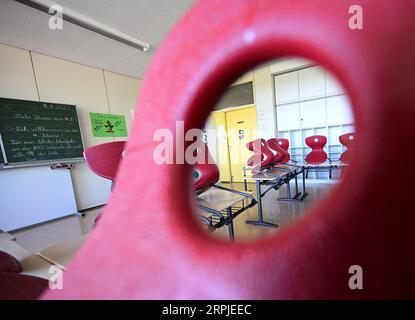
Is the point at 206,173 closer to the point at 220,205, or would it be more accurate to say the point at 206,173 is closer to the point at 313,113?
the point at 220,205

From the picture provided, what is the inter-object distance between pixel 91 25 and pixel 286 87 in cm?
442

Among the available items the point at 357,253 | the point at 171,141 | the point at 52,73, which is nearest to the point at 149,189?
the point at 171,141

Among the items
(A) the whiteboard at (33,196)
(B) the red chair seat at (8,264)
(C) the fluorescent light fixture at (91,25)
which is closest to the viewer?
(B) the red chair seat at (8,264)

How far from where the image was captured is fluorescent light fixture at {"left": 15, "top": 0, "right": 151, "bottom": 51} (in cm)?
238

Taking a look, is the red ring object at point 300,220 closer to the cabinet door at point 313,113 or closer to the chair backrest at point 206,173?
the chair backrest at point 206,173

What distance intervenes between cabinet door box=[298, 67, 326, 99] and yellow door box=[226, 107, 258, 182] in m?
1.32

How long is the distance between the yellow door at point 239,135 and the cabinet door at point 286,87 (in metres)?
0.76

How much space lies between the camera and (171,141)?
8.3 inches

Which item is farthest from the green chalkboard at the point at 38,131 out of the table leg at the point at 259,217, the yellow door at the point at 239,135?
the yellow door at the point at 239,135

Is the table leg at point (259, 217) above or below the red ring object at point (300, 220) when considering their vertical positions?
below

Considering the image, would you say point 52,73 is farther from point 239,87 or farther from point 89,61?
point 239,87

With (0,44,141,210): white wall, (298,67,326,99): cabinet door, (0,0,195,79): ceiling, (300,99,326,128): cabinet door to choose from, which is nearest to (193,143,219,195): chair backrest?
(0,0,195,79): ceiling

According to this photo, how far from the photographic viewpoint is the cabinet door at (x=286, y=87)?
507 centimetres
